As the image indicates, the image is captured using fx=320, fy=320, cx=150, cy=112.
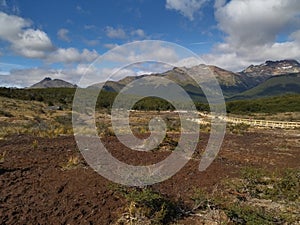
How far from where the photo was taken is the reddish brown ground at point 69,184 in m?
8.12

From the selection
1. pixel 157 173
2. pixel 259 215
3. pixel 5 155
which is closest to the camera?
pixel 259 215

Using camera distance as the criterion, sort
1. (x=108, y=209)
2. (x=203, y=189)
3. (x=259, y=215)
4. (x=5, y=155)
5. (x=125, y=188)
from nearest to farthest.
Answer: (x=259, y=215) < (x=108, y=209) < (x=125, y=188) < (x=203, y=189) < (x=5, y=155)

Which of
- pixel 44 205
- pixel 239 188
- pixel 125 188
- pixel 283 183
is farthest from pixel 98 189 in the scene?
pixel 283 183

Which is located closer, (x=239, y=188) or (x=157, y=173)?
(x=239, y=188)

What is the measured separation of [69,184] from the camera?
33.8ft

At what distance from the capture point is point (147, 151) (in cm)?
1703

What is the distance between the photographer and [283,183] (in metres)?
11.0

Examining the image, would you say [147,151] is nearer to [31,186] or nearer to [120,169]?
[120,169]

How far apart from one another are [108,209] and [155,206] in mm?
1292

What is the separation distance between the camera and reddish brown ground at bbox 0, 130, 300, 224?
320 inches

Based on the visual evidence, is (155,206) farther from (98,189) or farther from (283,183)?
(283,183)

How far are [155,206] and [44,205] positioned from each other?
299cm

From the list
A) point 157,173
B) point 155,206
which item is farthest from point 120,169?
point 155,206

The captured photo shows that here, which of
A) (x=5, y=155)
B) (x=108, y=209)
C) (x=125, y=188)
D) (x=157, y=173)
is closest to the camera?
(x=108, y=209)
